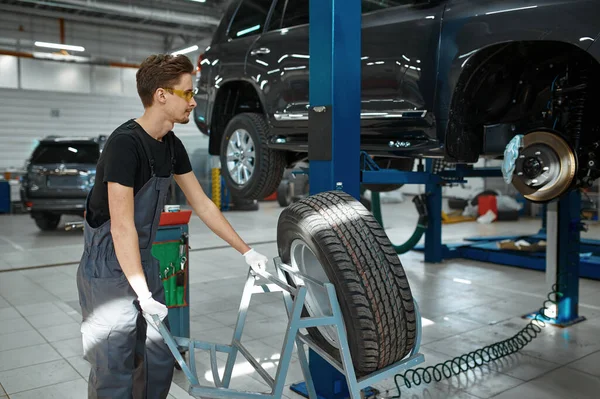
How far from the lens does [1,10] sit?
44.1 feet

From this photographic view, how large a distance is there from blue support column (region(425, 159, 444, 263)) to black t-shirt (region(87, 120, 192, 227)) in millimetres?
4431

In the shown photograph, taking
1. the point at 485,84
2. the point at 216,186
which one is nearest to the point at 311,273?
the point at 485,84

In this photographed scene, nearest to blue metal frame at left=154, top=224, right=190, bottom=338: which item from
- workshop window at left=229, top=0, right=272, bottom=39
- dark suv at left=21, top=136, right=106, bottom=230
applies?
workshop window at left=229, top=0, right=272, bottom=39

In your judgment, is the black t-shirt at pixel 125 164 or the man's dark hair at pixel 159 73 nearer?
the black t-shirt at pixel 125 164

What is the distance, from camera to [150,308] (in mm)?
1928

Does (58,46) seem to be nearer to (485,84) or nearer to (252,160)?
(252,160)

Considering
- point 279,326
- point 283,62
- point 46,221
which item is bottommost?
point 279,326

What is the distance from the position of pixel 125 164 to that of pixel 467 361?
2238 millimetres

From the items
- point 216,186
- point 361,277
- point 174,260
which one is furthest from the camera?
point 216,186

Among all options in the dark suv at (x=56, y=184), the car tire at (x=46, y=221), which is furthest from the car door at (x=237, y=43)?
the car tire at (x=46, y=221)

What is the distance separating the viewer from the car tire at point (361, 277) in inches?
78.4

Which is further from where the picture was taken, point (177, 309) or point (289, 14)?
point (289, 14)

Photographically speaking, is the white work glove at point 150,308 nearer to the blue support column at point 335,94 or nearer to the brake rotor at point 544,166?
the blue support column at point 335,94

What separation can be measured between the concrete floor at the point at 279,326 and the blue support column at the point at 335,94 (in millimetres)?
1148
